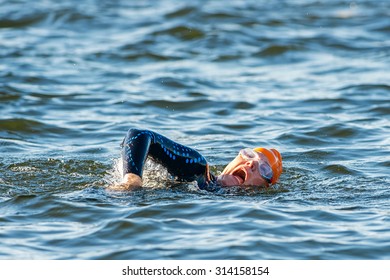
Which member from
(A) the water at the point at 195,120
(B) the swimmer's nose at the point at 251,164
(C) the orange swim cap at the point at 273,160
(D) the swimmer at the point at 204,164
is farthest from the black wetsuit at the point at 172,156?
(C) the orange swim cap at the point at 273,160

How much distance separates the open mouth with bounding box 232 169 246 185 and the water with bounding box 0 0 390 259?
0.41ft

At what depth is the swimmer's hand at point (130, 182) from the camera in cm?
776

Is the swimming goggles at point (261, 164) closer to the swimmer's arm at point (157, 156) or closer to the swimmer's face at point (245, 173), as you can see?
the swimmer's face at point (245, 173)

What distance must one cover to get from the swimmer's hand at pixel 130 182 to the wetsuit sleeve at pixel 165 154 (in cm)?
7

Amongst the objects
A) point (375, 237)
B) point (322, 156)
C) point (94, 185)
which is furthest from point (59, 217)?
point (322, 156)

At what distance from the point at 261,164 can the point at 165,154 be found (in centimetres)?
87

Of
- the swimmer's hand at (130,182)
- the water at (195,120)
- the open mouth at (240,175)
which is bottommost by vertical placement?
the water at (195,120)

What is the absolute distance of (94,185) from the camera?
837cm

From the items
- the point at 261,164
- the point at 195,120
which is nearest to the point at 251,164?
the point at 261,164

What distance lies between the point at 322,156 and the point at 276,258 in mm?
3663

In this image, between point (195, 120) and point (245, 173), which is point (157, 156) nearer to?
point (245, 173)

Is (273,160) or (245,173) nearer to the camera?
(245,173)

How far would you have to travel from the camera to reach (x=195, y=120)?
11734 millimetres

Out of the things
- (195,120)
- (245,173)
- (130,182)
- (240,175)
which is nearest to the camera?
(130,182)
